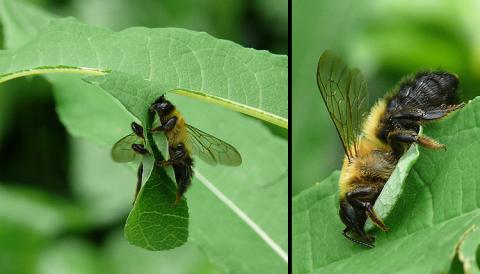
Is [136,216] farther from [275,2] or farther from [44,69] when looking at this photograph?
[275,2]

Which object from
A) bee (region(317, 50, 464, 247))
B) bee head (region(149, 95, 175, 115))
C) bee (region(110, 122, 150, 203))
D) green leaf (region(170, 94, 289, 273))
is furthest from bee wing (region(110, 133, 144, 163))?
bee (region(317, 50, 464, 247))

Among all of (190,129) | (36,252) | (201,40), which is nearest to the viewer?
(201,40)

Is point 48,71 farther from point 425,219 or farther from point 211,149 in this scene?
point 425,219

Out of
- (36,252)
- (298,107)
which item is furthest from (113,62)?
(36,252)

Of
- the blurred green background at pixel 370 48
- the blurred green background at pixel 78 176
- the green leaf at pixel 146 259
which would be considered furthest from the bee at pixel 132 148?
the green leaf at pixel 146 259

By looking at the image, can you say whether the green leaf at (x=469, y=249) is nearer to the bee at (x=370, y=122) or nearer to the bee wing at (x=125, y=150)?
the bee at (x=370, y=122)

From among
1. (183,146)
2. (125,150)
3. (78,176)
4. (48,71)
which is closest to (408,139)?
(183,146)
